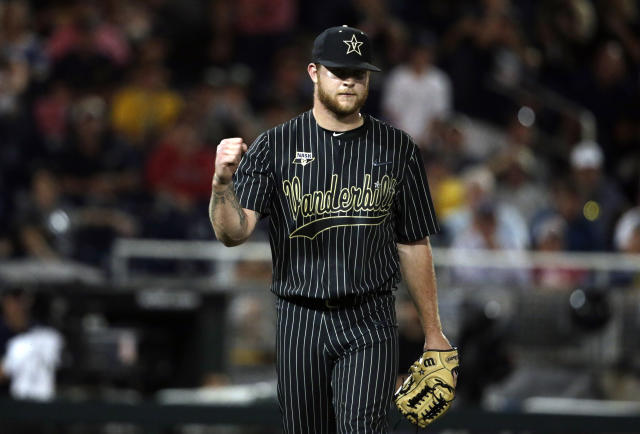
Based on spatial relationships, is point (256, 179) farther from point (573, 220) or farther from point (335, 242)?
point (573, 220)

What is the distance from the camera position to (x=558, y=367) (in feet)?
34.2

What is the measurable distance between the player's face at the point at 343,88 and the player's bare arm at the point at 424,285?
2.06 feet

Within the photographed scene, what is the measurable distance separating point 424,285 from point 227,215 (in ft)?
2.93

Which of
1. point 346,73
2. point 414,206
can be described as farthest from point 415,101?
point 346,73

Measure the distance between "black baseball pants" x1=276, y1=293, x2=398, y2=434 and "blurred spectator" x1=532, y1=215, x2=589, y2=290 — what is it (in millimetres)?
5729

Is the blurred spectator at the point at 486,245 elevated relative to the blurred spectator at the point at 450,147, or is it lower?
lower

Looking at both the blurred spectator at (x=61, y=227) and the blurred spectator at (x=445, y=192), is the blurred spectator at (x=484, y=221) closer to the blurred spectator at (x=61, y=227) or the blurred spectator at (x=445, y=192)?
the blurred spectator at (x=445, y=192)

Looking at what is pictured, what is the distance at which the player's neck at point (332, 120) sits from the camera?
5051mm

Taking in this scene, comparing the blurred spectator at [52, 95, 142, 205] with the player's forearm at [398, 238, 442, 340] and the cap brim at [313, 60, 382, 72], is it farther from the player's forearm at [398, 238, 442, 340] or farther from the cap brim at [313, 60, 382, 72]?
the cap brim at [313, 60, 382, 72]

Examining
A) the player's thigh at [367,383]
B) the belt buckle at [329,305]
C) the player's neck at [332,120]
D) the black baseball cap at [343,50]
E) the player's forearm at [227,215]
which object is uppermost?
the black baseball cap at [343,50]

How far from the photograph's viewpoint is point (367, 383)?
15.9ft

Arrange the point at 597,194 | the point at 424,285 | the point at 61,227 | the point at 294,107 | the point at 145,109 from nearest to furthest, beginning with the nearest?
the point at 424,285, the point at 61,227, the point at 597,194, the point at 145,109, the point at 294,107

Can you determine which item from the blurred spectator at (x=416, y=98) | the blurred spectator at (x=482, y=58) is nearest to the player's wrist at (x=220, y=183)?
the blurred spectator at (x=416, y=98)

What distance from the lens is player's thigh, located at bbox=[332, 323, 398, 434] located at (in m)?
4.84
